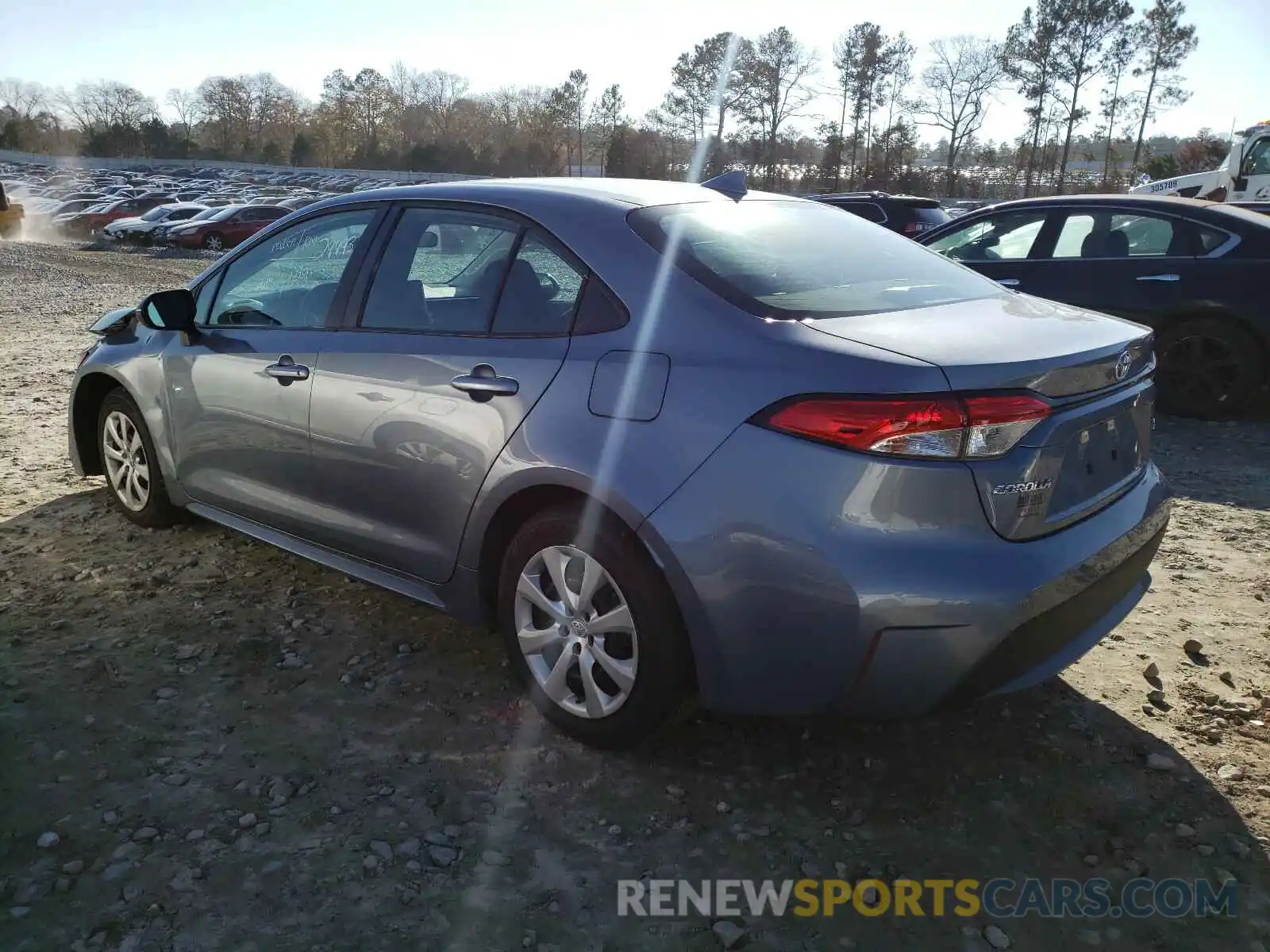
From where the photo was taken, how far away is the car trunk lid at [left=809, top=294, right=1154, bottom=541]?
237 cm

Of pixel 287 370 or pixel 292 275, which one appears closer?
pixel 287 370

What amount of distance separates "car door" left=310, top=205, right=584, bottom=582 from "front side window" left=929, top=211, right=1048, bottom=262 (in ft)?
17.3

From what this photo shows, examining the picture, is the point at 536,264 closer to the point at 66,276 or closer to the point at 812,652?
the point at 812,652

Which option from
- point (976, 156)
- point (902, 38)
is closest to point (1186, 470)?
point (976, 156)

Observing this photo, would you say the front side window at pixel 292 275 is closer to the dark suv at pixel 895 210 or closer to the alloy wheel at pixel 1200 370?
the alloy wheel at pixel 1200 370

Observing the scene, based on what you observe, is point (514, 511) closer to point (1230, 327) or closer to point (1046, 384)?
point (1046, 384)

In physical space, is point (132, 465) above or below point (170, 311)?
below

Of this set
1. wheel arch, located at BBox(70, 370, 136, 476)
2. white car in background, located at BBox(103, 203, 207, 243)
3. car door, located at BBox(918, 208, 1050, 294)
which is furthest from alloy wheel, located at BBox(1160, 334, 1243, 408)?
white car in background, located at BBox(103, 203, 207, 243)

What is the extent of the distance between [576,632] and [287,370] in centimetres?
158

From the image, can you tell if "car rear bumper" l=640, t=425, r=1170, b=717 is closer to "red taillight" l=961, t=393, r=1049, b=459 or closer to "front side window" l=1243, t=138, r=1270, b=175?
"red taillight" l=961, t=393, r=1049, b=459

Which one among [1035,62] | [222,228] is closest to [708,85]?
[1035,62]

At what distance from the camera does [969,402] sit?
7.60ft

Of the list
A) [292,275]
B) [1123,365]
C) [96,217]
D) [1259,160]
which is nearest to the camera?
[1123,365]

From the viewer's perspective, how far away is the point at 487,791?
2811 mm
